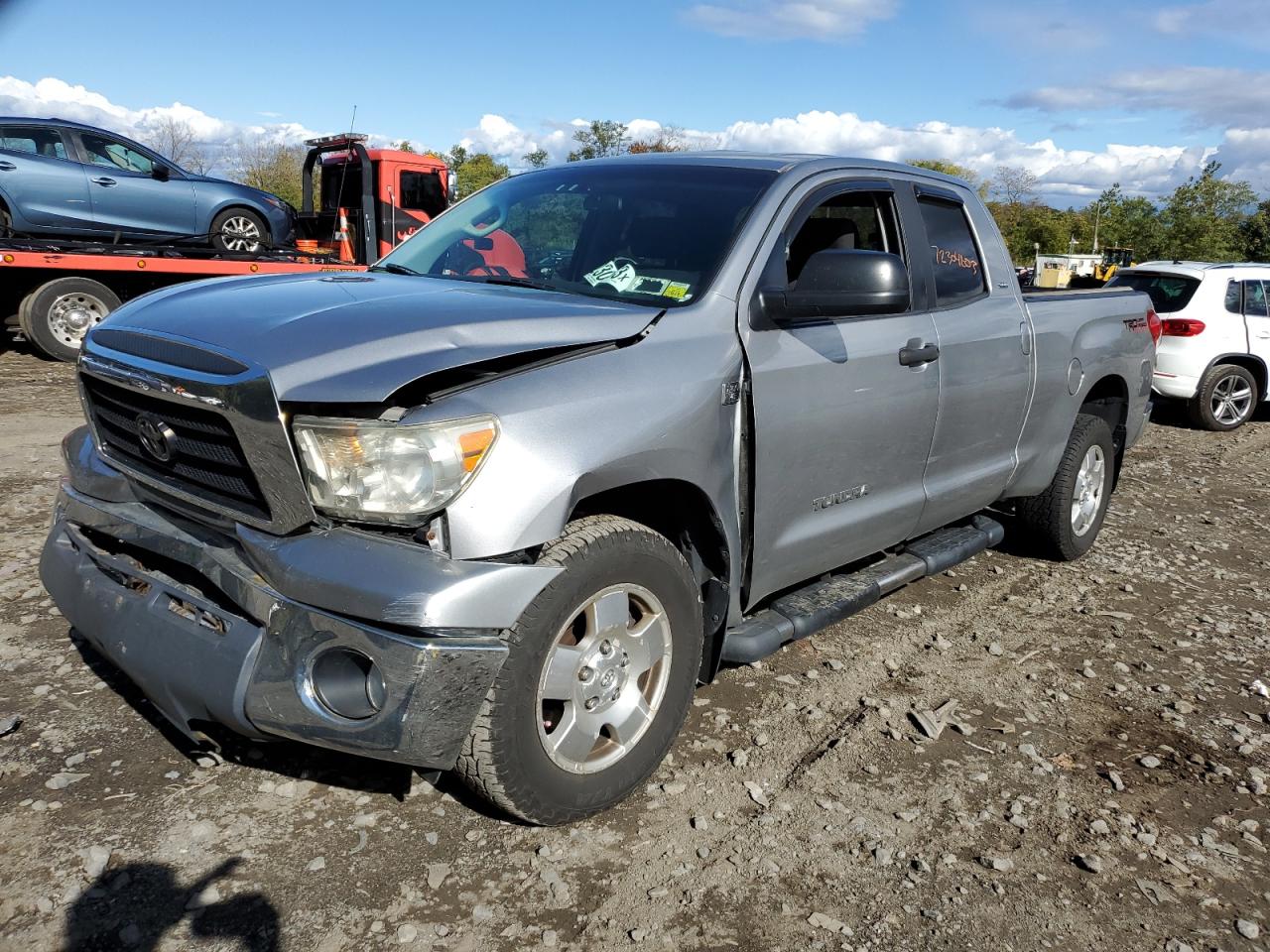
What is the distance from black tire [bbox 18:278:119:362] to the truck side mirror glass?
962 cm

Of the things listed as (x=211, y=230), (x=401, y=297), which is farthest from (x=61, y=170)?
(x=401, y=297)

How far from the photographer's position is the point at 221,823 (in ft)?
9.28

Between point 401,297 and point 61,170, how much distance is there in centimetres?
1078

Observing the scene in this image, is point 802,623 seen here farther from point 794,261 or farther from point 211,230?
point 211,230

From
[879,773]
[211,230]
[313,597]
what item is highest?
[211,230]

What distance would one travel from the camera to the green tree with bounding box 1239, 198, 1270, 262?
42.1m

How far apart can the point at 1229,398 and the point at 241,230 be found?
11.9m

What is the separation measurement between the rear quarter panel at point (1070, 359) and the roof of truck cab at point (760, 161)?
1152mm

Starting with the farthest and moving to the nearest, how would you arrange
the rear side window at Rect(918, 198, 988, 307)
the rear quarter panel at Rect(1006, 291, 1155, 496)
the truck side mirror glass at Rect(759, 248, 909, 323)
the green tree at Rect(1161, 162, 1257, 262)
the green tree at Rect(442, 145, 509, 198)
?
the green tree at Rect(442, 145, 509, 198), the green tree at Rect(1161, 162, 1257, 262), the rear quarter panel at Rect(1006, 291, 1155, 496), the rear side window at Rect(918, 198, 988, 307), the truck side mirror glass at Rect(759, 248, 909, 323)

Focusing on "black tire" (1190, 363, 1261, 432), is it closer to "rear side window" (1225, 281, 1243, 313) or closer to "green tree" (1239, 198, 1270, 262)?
"rear side window" (1225, 281, 1243, 313)

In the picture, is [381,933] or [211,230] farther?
[211,230]

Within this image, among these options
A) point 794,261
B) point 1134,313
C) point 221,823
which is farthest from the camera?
point 1134,313

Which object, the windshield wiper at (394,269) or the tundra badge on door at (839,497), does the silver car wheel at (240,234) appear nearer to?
the windshield wiper at (394,269)

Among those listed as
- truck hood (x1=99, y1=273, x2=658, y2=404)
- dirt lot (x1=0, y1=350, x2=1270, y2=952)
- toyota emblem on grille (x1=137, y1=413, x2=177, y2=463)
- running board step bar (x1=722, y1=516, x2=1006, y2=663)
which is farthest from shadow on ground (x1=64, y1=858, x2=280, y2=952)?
running board step bar (x1=722, y1=516, x2=1006, y2=663)
